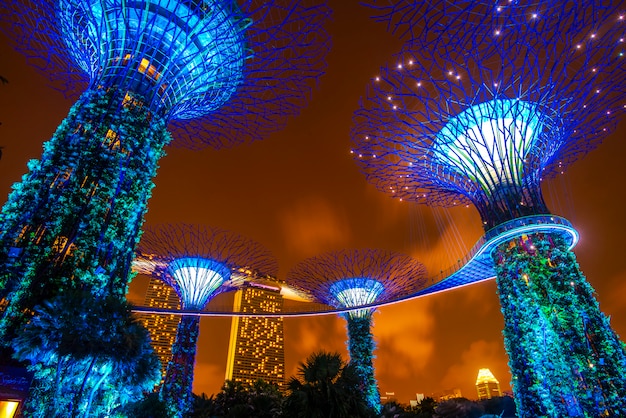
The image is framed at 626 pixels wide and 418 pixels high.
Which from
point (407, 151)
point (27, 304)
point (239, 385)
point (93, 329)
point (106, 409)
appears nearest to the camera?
point (93, 329)

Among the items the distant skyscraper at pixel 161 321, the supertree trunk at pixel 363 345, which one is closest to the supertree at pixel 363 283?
the supertree trunk at pixel 363 345

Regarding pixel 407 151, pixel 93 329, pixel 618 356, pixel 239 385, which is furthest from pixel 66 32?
pixel 618 356

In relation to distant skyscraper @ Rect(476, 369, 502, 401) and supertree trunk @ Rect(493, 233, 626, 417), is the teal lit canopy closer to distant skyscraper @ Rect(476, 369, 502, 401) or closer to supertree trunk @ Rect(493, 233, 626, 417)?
supertree trunk @ Rect(493, 233, 626, 417)

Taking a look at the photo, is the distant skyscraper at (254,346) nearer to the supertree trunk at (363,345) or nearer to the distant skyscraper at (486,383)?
the supertree trunk at (363,345)

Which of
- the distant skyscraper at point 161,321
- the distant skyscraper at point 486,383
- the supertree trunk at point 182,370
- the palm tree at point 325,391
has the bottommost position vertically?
the palm tree at point 325,391

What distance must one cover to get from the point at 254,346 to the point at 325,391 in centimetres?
10197

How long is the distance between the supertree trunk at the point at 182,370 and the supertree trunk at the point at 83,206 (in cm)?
1314

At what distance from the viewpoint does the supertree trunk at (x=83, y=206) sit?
10992mm

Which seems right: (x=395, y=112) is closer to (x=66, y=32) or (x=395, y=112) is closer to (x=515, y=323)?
(x=515, y=323)

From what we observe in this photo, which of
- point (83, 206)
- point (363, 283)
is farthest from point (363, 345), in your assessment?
point (83, 206)

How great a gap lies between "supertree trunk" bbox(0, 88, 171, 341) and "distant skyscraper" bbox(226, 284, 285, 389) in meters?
92.8

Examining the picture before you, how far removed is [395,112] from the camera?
18.8m

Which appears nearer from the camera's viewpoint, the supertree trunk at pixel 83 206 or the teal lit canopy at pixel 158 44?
the supertree trunk at pixel 83 206

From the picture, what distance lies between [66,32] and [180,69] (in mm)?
4409
